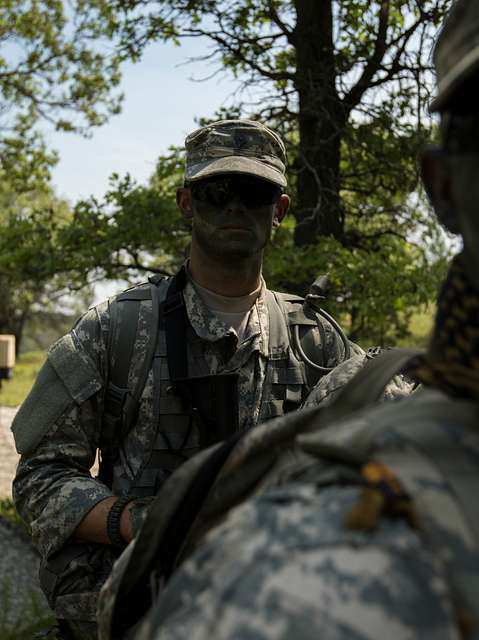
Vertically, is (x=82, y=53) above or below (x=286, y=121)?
above

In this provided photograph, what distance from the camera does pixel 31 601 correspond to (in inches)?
229

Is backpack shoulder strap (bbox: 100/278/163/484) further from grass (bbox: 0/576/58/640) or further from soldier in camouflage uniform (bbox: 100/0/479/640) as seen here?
grass (bbox: 0/576/58/640)

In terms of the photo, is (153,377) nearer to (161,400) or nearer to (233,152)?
(161,400)

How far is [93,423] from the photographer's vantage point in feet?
9.84

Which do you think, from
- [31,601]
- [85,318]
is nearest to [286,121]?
[31,601]

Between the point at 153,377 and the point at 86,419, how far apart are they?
10.9 inches

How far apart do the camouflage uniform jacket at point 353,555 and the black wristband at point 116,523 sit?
1.74 meters

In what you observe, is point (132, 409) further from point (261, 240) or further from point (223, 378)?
point (261, 240)

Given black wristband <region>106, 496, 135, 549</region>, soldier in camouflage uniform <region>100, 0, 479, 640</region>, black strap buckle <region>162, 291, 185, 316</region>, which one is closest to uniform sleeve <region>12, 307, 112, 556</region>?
black wristband <region>106, 496, 135, 549</region>

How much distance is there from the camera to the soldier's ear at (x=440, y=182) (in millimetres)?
1127

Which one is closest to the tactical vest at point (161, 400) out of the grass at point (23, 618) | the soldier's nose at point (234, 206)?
the soldier's nose at point (234, 206)

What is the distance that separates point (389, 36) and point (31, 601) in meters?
5.72

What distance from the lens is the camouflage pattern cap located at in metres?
0.99

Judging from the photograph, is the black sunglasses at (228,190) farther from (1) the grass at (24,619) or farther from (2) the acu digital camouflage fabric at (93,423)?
(1) the grass at (24,619)
